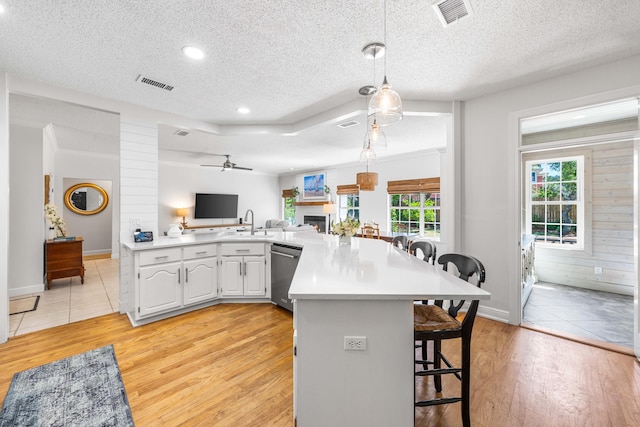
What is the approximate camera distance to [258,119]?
4.13 m

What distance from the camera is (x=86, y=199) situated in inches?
284

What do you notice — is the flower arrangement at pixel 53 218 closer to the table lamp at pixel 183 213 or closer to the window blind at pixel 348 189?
the table lamp at pixel 183 213

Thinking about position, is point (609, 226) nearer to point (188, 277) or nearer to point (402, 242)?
point (402, 242)

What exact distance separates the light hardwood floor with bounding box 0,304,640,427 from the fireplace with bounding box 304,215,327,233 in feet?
19.3

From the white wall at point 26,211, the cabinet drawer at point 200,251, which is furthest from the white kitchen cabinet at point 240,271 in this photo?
the white wall at point 26,211

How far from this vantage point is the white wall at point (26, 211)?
3.95 m

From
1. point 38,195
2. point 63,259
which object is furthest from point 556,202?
point 38,195

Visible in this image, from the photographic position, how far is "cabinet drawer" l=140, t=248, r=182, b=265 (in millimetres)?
2955

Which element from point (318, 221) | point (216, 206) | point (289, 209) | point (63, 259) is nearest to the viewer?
point (63, 259)

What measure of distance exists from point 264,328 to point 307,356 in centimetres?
168

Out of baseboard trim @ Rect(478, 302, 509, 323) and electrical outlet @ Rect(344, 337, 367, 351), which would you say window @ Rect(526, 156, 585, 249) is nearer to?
baseboard trim @ Rect(478, 302, 509, 323)

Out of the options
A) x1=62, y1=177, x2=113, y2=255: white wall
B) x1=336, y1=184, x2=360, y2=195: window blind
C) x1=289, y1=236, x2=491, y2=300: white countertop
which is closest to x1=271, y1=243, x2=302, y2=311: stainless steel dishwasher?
x1=289, y1=236, x2=491, y2=300: white countertop

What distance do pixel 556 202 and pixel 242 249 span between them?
17.3 feet

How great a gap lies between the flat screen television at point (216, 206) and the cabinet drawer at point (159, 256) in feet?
18.2
